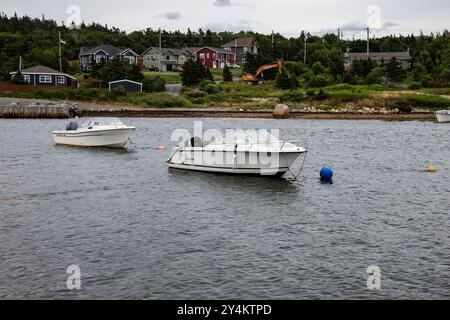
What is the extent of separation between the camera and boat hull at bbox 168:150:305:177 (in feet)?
109

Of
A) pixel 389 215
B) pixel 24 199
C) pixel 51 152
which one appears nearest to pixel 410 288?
pixel 389 215

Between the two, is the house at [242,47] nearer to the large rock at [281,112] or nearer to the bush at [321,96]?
the bush at [321,96]

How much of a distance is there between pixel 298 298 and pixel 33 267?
28.8 feet

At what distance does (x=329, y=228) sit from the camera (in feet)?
77.3

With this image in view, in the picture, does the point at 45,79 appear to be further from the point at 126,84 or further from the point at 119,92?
the point at 119,92

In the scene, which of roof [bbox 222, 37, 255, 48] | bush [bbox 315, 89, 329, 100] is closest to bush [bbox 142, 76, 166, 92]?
bush [bbox 315, 89, 329, 100]

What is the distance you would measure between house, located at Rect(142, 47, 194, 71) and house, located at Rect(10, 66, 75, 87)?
4166 centimetres

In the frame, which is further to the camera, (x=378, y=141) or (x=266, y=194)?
(x=378, y=141)

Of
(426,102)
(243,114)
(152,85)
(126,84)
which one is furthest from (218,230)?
(152,85)

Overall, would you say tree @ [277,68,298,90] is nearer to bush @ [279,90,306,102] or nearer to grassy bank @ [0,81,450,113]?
grassy bank @ [0,81,450,113]

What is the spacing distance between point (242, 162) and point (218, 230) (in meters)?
11.3

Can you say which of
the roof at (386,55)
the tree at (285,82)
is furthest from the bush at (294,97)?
the roof at (386,55)

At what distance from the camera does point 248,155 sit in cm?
3353
